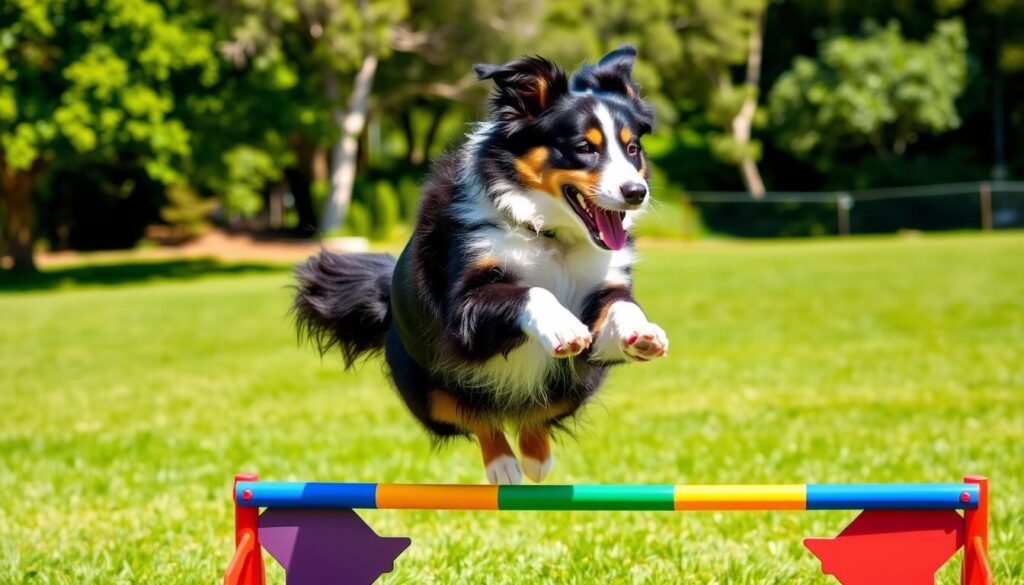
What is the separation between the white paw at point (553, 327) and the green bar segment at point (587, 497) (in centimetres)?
48

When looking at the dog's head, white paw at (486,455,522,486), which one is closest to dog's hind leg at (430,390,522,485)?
white paw at (486,455,522,486)

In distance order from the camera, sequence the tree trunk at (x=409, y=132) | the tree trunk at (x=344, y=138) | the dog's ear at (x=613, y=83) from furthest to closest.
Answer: the tree trunk at (x=409, y=132) < the tree trunk at (x=344, y=138) < the dog's ear at (x=613, y=83)

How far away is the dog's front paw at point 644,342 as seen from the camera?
11.2ft

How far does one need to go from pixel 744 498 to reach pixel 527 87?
1602mm

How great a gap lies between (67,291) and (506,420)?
2626cm

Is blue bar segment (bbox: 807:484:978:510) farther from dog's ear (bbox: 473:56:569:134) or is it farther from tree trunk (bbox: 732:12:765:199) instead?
tree trunk (bbox: 732:12:765:199)

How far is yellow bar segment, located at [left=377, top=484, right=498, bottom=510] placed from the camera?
3637 mm

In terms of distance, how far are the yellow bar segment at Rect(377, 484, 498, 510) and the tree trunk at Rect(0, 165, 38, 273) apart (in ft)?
98.1

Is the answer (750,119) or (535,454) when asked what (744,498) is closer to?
(535,454)

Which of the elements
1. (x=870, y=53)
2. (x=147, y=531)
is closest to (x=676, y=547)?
(x=147, y=531)

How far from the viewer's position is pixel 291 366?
14.1 metres

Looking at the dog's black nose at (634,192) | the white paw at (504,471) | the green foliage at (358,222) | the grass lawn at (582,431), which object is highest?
the dog's black nose at (634,192)

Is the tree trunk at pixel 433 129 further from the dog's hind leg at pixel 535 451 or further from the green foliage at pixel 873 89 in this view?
the dog's hind leg at pixel 535 451

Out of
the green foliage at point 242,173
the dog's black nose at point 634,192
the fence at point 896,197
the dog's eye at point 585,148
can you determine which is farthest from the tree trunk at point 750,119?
the dog's black nose at point 634,192
